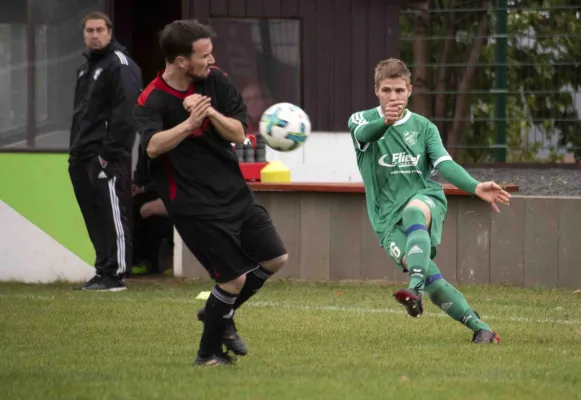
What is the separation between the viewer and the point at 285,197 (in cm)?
1277

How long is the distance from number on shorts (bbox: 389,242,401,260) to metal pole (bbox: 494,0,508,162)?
5472mm

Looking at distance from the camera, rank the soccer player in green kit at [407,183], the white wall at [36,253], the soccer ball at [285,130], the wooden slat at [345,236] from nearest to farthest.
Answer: the soccer player in green kit at [407,183] < the soccer ball at [285,130] < the wooden slat at [345,236] < the white wall at [36,253]

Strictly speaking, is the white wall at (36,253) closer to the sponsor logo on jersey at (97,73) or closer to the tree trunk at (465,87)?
the sponsor logo on jersey at (97,73)

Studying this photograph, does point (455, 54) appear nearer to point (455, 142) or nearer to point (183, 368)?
point (455, 142)

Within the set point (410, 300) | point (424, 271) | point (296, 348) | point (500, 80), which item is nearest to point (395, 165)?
point (424, 271)

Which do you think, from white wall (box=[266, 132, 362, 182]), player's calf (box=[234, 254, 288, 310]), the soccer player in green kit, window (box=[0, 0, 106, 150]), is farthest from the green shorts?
window (box=[0, 0, 106, 150])

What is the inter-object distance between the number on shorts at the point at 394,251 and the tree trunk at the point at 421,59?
5.66 m

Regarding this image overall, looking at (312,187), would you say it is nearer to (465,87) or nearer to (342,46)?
(342,46)

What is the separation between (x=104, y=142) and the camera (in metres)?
11.9

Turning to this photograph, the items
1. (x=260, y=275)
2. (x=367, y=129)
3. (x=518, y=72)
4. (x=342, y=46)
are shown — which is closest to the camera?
(x=260, y=275)

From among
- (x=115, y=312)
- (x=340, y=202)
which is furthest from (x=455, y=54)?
(x=115, y=312)

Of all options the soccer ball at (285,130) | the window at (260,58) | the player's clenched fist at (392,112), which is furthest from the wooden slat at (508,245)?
the player's clenched fist at (392,112)

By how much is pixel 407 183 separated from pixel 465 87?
17.8 ft

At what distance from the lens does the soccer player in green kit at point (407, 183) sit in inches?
316
